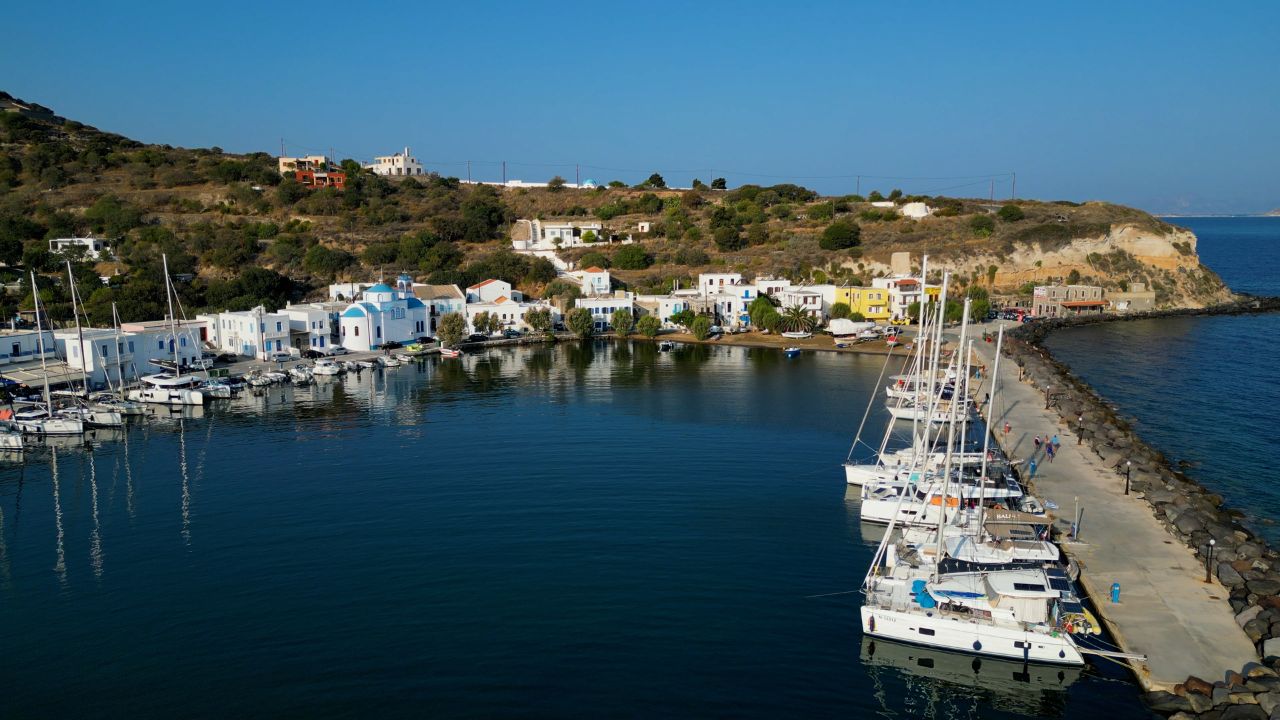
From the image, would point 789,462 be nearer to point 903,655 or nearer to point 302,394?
point 903,655

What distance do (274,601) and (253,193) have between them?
8909cm

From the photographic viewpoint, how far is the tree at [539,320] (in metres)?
68.0

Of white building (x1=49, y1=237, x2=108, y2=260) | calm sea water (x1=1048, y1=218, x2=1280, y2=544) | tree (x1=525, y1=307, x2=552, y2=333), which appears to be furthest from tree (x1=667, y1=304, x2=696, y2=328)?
white building (x1=49, y1=237, x2=108, y2=260)

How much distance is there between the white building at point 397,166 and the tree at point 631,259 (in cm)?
5438

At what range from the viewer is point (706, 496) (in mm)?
28141

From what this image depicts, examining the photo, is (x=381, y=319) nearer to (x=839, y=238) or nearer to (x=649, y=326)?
(x=649, y=326)

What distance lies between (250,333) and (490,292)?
2218cm

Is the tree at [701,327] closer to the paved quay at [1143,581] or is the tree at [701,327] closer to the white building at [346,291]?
the white building at [346,291]

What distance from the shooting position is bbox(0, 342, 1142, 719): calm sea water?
16.9 m

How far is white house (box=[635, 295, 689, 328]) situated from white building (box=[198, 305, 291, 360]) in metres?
28.2

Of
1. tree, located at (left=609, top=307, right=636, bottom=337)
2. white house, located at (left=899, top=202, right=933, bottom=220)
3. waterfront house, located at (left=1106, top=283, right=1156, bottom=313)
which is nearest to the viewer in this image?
tree, located at (left=609, top=307, right=636, bottom=337)

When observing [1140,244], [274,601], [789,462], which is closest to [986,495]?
[789,462]

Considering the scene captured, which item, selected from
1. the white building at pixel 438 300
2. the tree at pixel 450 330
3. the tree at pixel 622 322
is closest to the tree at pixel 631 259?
the tree at pixel 622 322

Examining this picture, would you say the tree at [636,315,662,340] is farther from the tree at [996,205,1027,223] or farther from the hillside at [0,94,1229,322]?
the tree at [996,205,1027,223]
